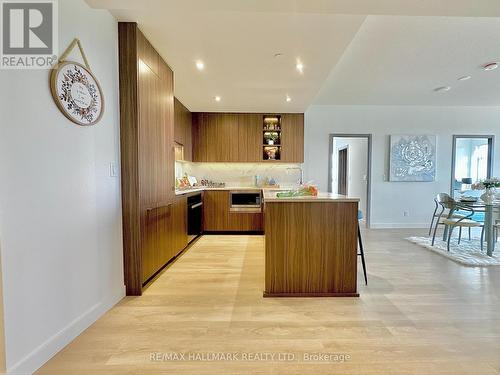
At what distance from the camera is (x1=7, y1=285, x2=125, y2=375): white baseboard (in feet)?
4.65

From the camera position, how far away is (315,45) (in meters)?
2.52

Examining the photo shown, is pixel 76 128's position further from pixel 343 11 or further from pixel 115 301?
pixel 343 11

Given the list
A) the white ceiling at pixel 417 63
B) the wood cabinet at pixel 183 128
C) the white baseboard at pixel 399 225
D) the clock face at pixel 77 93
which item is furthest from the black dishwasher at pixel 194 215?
the white baseboard at pixel 399 225

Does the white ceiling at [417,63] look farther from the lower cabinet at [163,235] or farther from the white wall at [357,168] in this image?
the lower cabinet at [163,235]

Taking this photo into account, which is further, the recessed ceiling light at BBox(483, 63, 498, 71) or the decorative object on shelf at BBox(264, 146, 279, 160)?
the decorative object on shelf at BBox(264, 146, 279, 160)

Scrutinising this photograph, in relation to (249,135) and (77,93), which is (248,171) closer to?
(249,135)

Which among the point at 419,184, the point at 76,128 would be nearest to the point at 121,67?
the point at 76,128

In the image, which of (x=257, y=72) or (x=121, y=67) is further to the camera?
(x=257, y=72)

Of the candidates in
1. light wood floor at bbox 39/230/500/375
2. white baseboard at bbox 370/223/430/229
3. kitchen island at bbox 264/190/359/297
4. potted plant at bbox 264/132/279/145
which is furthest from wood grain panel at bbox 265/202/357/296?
white baseboard at bbox 370/223/430/229

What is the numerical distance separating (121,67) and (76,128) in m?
0.84

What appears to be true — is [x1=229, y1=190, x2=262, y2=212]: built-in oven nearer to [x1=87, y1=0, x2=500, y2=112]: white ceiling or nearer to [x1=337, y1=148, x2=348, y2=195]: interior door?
[x1=87, y1=0, x2=500, y2=112]: white ceiling

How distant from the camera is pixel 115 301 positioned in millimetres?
2246
